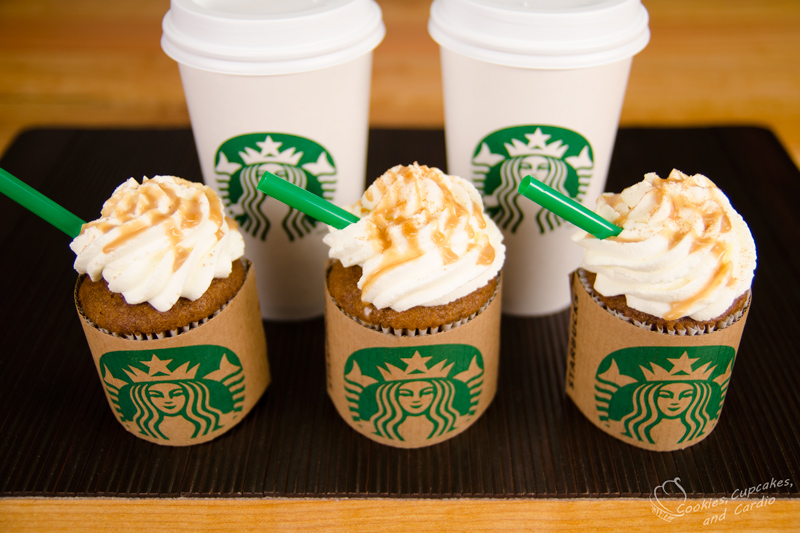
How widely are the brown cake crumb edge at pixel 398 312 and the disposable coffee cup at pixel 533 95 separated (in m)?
0.28

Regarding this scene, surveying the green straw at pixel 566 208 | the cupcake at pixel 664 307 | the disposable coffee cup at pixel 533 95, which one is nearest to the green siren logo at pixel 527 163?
the disposable coffee cup at pixel 533 95

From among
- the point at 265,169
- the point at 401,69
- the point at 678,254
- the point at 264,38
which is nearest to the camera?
the point at 678,254

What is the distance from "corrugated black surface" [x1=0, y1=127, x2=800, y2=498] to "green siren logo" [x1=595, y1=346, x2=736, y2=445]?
44 millimetres

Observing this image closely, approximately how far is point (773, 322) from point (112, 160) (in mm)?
1771

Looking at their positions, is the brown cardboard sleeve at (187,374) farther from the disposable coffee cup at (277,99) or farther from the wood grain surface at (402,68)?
the wood grain surface at (402,68)

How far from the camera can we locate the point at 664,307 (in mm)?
1153

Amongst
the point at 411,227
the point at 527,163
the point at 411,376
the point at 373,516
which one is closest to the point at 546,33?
the point at 527,163

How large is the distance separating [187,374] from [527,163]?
74 cm

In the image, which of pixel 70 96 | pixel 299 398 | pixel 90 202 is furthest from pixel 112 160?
pixel 299 398

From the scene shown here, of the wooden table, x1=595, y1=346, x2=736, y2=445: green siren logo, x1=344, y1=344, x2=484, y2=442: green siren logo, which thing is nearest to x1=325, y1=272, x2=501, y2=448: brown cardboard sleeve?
x1=344, y1=344, x2=484, y2=442: green siren logo

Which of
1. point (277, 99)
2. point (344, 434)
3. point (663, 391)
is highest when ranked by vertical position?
point (277, 99)

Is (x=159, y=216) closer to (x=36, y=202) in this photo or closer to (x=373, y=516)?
(x=36, y=202)

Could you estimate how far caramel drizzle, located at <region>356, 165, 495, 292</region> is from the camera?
117 centimetres

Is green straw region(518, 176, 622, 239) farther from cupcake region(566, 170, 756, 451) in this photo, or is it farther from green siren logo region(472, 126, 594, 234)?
green siren logo region(472, 126, 594, 234)
